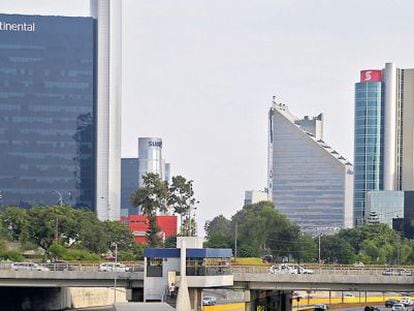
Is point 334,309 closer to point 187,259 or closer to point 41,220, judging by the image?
point 41,220

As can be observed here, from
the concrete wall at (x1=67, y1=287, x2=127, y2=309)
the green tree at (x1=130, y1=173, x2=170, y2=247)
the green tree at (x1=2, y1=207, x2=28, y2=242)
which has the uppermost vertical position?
the green tree at (x1=130, y1=173, x2=170, y2=247)

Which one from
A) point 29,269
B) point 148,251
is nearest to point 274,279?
point 148,251

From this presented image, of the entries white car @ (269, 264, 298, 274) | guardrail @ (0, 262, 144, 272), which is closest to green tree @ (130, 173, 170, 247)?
guardrail @ (0, 262, 144, 272)

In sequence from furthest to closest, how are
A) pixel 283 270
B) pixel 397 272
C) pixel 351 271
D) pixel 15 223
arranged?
pixel 15 223, pixel 283 270, pixel 397 272, pixel 351 271


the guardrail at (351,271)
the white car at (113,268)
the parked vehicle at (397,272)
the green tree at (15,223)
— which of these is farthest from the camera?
the green tree at (15,223)

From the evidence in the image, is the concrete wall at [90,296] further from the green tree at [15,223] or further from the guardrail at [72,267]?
the green tree at [15,223]

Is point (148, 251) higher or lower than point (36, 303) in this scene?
→ higher

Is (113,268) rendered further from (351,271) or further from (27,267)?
(351,271)

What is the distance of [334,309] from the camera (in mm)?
166625

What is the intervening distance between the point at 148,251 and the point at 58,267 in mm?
19898

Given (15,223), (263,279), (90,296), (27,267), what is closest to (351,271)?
(263,279)

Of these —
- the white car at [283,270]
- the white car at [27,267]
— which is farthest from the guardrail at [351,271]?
the white car at [27,267]

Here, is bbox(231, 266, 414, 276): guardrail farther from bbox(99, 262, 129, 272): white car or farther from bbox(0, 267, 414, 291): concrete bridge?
bbox(99, 262, 129, 272): white car

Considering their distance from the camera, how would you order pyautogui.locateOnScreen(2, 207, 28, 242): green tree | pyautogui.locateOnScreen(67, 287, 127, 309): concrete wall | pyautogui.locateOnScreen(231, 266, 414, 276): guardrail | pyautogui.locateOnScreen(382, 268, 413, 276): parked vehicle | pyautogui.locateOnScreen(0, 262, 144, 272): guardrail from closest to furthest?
1. pyautogui.locateOnScreen(231, 266, 414, 276): guardrail
2. pyautogui.locateOnScreen(382, 268, 413, 276): parked vehicle
3. pyautogui.locateOnScreen(0, 262, 144, 272): guardrail
4. pyautogui.locateOnScreen(67, 287, 127, 309): concrete wall
5. pyautogui.locateOnScreen(2, 207, 28, 242): green tree
